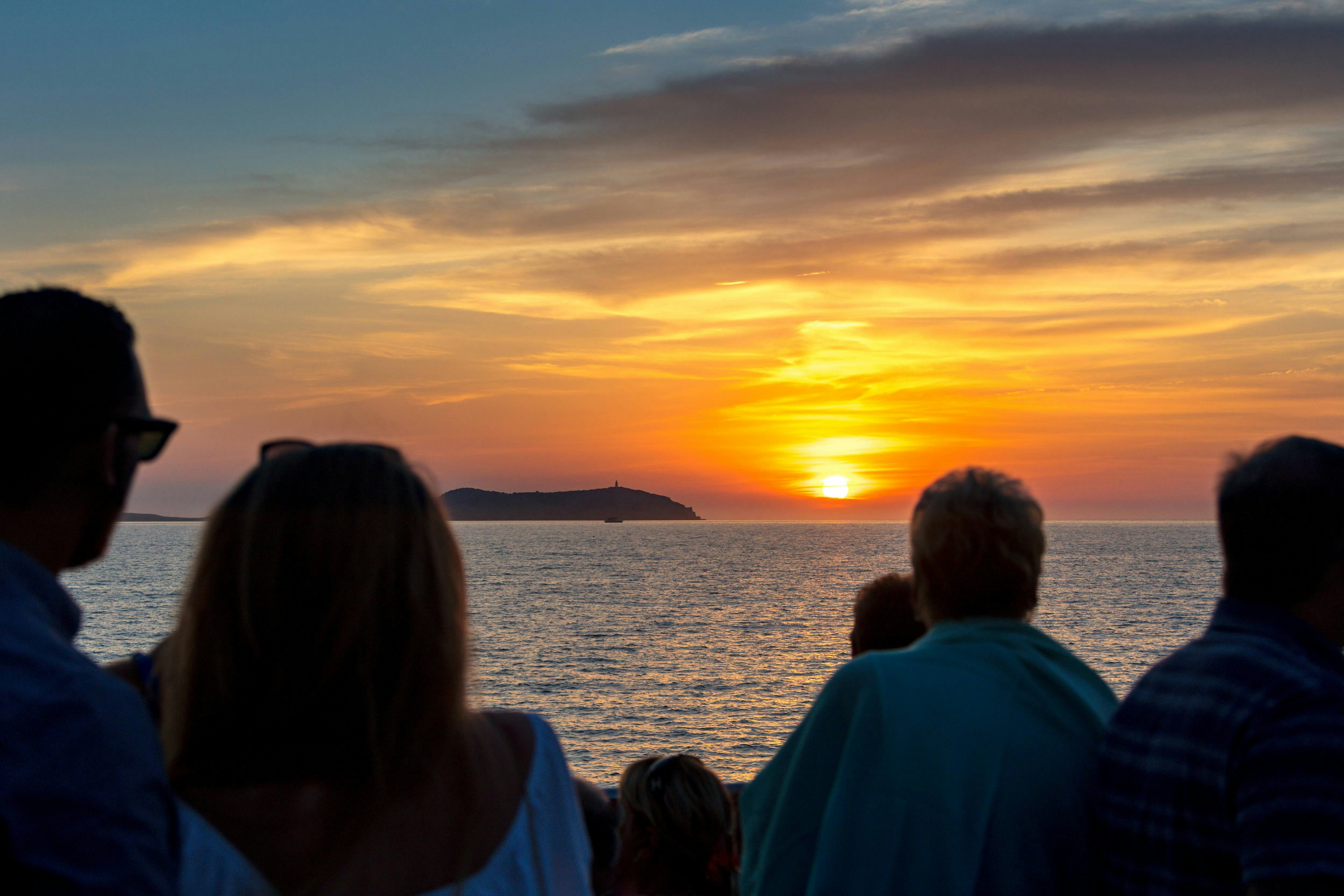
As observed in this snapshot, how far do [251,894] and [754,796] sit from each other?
63.6 inches

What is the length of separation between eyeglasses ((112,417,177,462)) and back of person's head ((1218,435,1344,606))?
1.97 meters

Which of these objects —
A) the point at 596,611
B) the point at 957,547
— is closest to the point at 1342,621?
the point at 957,547

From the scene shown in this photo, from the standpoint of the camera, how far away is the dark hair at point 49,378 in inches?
61.8

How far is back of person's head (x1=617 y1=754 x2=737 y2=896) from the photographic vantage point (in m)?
3.39

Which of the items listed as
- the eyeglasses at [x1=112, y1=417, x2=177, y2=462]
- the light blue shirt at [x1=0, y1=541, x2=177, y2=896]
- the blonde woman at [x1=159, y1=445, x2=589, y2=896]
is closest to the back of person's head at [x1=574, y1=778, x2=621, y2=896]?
the blonde woman at [x1=159, y1=445, x2=589, y2=896]

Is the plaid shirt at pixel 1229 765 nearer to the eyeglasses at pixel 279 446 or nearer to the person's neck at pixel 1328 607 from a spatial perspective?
the person's neck at pixel 1328 607

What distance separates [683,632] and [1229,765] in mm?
55796

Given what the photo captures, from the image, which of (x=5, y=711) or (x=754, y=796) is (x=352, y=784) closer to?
(x=5, y=711)

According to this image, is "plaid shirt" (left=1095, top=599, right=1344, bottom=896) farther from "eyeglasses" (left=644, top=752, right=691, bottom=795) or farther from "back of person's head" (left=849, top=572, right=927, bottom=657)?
"eyeglasses" (left=644, top=752, right=691, bottom=795)

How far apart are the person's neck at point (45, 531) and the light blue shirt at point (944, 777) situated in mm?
1674

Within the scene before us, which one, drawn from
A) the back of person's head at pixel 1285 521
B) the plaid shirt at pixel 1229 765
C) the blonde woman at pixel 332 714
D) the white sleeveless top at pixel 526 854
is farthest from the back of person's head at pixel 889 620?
the blonde woman at pixel 332 714

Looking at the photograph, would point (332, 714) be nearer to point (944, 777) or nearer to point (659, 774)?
point (944, 777)

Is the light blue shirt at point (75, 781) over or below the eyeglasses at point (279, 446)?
below

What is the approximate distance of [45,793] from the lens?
4.25 feet
